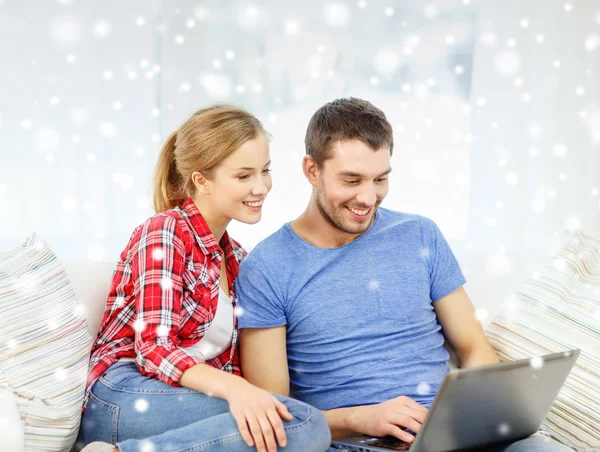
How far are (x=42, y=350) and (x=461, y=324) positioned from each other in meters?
0.89

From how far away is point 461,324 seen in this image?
1550 millimetres

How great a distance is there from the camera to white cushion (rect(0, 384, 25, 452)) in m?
1.12

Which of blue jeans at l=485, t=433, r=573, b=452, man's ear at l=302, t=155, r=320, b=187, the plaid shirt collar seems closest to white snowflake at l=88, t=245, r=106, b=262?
the plaid shirt collar

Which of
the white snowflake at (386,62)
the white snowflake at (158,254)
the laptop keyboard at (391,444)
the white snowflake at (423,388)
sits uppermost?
the white snowflake at (386,62)

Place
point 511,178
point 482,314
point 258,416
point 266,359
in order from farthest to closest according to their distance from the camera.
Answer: point 511,178, point 482,314, point 266,359, point 258,416

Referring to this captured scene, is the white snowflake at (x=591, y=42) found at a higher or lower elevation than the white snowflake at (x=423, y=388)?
higher

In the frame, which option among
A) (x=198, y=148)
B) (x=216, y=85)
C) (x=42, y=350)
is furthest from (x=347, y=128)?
(x=216, y=85)

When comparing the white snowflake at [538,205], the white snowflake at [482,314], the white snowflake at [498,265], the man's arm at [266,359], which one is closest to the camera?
the man's arm at [266,359]

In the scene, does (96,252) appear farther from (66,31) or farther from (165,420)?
(165,420)

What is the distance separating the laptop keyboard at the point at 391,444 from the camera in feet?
3.96

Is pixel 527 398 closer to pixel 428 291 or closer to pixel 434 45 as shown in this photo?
pixel 428 291

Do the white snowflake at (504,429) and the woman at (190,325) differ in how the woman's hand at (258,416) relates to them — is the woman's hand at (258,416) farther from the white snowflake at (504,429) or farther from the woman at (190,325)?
the white snowflake at (504,429)

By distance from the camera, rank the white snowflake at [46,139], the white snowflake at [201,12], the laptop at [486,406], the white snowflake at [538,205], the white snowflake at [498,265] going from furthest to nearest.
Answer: the white snowflake at [538,205]
the white snowflake at [201,12]
the white snowflake at [498,265]
the white snowflake at [46,139]
the laptop at [486,406]

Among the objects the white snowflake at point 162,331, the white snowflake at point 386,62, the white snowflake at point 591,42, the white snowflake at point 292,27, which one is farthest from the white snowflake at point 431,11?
the white snowflake at point 162,331
